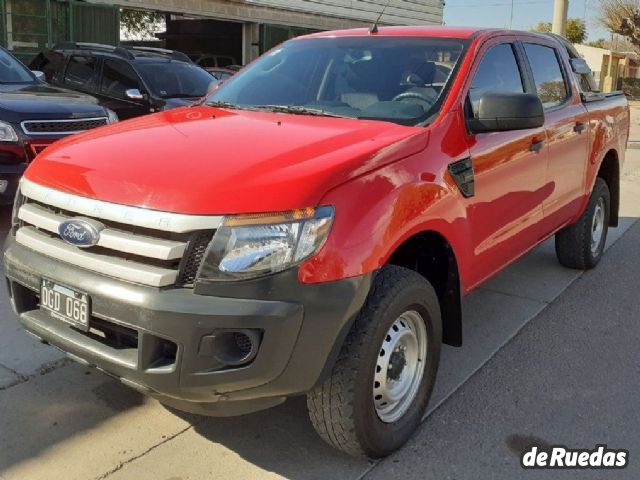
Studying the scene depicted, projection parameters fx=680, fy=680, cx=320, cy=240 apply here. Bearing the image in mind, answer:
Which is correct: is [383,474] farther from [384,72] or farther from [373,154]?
[384,72]

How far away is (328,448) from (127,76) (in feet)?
25.6

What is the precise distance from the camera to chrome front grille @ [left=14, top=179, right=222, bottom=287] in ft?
7.73

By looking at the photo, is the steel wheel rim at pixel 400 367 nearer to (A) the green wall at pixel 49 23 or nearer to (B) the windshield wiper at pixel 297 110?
(B) the windshield wiper at pixel 297 110

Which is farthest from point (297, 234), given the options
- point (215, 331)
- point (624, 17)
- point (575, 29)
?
point (575, 29)

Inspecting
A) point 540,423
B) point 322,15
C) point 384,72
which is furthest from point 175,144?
point 322,15

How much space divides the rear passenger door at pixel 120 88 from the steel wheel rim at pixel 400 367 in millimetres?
7180

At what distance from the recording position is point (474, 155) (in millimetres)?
3318

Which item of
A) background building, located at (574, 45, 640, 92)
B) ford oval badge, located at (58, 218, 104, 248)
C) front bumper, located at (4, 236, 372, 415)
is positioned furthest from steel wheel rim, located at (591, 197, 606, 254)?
background building, located at (574, 45, 640, 92)

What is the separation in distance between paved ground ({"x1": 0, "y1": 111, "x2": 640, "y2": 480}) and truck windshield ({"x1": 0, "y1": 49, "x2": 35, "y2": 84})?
387 cm

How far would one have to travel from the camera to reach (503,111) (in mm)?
3260

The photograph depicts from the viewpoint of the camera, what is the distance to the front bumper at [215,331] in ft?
7.57

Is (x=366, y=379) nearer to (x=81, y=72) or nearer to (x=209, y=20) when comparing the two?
(x=81, y=72)

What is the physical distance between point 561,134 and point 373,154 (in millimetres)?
2220

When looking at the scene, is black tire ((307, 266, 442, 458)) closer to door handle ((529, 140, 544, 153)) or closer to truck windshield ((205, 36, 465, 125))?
truck windshield ((205, 36, 465, 125))
